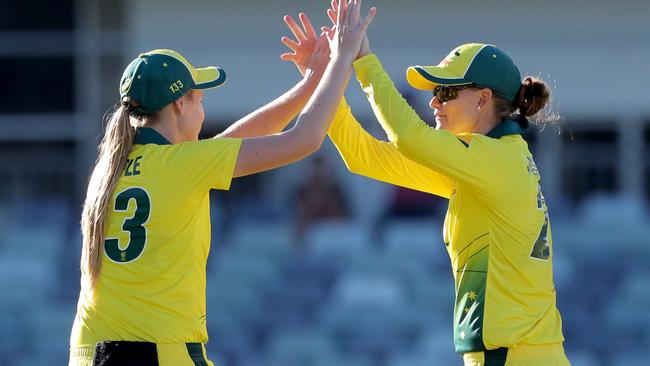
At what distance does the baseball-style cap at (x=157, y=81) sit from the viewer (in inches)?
152

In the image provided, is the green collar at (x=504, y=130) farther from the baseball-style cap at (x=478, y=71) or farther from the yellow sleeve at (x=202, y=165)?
the yellow sleeve at (x=202, y=165)

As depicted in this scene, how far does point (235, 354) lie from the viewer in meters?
8.64

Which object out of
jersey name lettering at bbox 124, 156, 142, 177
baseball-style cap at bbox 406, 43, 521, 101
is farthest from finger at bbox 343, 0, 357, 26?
jersey name lettering at bbox 124, 156, 142, 177

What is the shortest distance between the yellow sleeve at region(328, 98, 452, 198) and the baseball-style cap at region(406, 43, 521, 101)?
0.30 meters

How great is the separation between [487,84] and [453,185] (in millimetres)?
336

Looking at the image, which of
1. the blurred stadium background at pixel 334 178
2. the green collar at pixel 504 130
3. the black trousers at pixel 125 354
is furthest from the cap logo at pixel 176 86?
the blurred stadium background at pixel 334 178

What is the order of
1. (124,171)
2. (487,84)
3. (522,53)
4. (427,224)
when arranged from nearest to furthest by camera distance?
(124,171)
(487,84)
(427,224)
(522,53)

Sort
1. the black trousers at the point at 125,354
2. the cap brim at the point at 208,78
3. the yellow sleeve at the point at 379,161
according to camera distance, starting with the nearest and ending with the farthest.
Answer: the black trousers at the point at 125,354
the cap brim at the point at 208,78
the yellow sleeve at the point at 379,161

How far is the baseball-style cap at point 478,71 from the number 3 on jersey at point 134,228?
981 mm

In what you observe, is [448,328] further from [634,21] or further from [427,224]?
[634,21]

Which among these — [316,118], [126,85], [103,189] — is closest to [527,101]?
[316,118]

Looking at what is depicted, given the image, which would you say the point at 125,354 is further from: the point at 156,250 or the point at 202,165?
the point at 202,165

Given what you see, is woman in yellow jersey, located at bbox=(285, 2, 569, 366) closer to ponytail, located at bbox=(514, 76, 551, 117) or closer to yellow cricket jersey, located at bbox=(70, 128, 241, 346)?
ponytail, located at bbox=(514, 76, 551, 117)

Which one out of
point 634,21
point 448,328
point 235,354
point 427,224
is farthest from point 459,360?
point 634,21
